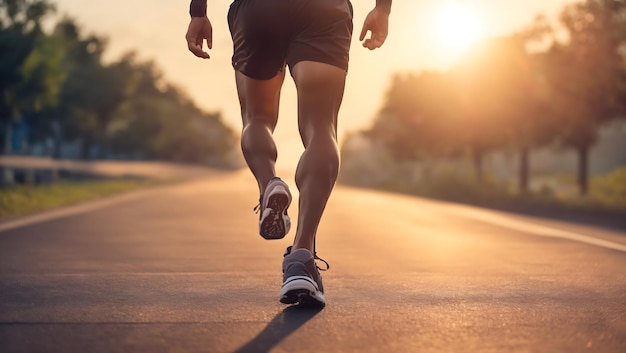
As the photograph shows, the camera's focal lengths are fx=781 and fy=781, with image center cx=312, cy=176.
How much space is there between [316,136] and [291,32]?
1.80 ft

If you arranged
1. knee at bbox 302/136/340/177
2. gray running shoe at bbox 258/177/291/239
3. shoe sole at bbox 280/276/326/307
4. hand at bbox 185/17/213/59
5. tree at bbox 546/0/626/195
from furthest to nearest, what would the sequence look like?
tree at bbox 546/0/626/195, hand at bbox 185/17/213/59, knee at bbox 302/136/340/177, gray running shoe at bbox 258/177/291/239, shoe sole at bbox 280/276/326/307

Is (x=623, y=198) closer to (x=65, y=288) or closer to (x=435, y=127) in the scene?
(x=65, y=288)

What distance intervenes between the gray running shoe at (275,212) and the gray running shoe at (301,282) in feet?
0.50

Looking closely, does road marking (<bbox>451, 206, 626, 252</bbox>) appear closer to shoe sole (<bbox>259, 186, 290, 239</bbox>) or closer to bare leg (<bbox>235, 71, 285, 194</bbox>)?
bare leg (<bbox>235, 71, 285, 194</bbox>)

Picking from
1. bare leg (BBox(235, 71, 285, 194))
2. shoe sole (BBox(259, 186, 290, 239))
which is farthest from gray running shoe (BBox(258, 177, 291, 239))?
bare leg (BBox(235, 71, 285, 194))

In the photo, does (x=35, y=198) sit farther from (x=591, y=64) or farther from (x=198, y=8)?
(x=591, y=64)

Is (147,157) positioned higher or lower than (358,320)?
lower

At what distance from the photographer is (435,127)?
1864 inches

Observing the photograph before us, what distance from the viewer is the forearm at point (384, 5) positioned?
4.08 m

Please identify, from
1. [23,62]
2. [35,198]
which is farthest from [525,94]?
[35,198]

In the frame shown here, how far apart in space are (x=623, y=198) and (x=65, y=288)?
2001 centimetres

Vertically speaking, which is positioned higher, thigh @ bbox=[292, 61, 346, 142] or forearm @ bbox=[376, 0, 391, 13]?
forearm @ bbox=[376, 0, 391, 13]

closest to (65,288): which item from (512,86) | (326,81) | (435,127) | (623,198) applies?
(326,81)

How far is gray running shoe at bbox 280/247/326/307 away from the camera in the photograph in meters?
3.47
